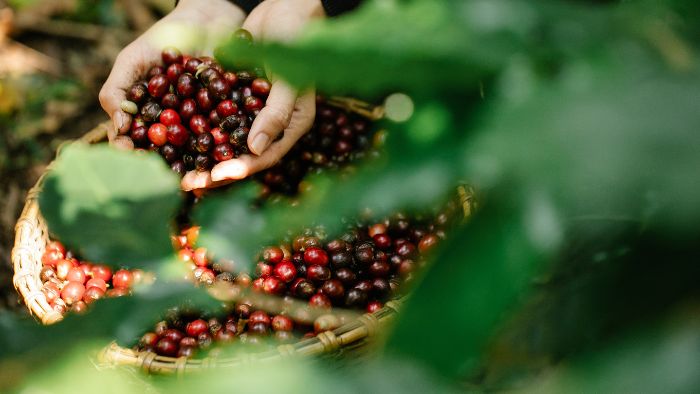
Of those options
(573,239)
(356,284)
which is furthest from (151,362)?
(573,239)

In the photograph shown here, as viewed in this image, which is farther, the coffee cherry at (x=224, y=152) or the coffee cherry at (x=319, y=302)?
the coffee cherry at (x=224, y=152)

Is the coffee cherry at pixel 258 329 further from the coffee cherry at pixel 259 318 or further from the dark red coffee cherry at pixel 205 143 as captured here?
the dark red coffee cherry at pixel 205 143

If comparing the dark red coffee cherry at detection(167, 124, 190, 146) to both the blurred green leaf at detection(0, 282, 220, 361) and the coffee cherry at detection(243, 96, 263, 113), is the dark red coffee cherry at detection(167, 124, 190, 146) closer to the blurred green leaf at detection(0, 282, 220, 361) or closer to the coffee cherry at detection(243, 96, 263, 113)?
the coffee cherry at detection(243, 96, 263, 113)

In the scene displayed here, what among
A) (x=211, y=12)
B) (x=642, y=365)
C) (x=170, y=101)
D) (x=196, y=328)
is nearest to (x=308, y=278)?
(x=196, y=328)

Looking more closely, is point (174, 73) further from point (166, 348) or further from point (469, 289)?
point (469, 289)

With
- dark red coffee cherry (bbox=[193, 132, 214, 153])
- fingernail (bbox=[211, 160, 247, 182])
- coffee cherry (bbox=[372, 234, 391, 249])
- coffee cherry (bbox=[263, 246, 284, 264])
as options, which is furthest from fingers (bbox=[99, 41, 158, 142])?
coffee cherry (bbox=[372, 234, 391, 249])

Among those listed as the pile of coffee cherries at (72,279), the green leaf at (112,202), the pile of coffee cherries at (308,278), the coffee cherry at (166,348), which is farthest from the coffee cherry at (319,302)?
the green leaf at (112,202)

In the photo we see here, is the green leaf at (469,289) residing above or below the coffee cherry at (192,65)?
above

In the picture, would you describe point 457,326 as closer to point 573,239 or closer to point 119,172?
point 573,239
